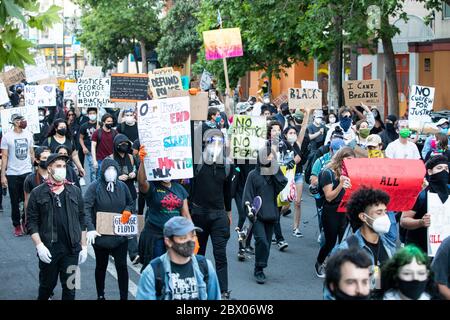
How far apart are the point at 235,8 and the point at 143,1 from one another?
25165mm

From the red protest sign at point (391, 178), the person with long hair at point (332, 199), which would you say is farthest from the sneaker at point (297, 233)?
the red protest sign at point (391, 178)

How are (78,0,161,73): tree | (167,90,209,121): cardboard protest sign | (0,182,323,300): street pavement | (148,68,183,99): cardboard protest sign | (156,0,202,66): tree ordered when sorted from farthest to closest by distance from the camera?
1. (78,0,161,73): tree
2. (156,0,202,66): tree
3. (148,68,183,99): cardboard protest sign
4. (167,90,209,121): cardboard protest sign
5. (0,182,323,300): street pavement

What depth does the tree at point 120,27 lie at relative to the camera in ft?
172

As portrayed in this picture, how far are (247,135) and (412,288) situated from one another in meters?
8.17

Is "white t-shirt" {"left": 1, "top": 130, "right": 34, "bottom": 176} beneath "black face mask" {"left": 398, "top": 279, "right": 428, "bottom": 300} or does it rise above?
above

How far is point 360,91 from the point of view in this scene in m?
21.3

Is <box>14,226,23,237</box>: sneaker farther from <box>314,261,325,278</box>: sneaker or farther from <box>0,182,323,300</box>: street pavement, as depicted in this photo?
<box>314,261,325,278</box>: sneaker

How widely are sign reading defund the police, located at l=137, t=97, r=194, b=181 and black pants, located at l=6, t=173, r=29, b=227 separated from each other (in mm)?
5421

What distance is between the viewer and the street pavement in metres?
11.0

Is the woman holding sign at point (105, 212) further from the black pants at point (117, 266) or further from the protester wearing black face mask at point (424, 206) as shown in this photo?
the protester wearing black face mask at point (424, 206)

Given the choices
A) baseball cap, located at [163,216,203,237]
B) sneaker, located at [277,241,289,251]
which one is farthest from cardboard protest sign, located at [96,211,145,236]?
sneaker, located at [277,241,289,251]

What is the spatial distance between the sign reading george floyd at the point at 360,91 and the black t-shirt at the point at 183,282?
1486cm

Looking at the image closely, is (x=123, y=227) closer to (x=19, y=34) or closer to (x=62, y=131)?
(x=19, y=34)
